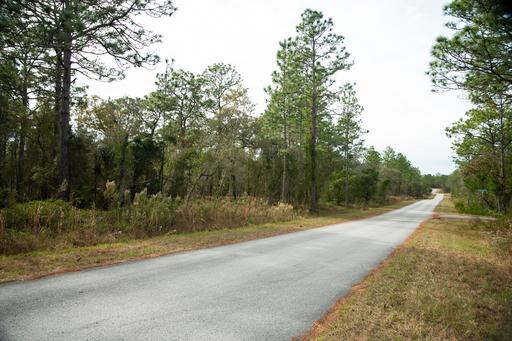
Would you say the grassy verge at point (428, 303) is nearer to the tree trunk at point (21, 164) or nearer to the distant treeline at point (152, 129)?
the distant treeline at point (152, 129)

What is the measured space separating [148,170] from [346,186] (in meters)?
24.1

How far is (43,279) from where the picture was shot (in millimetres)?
5547

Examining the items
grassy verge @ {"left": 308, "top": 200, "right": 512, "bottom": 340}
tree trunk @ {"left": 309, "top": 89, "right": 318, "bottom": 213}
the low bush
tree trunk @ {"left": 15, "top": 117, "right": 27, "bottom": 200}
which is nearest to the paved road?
grassy verge @ {"left": 308, "top": 200, "right": 512, "bottom": 340}

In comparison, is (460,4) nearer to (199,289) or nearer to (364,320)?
(364,320)

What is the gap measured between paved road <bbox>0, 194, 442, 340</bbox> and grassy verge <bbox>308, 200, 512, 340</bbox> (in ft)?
1.40

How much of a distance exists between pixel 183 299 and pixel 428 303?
3.76 m

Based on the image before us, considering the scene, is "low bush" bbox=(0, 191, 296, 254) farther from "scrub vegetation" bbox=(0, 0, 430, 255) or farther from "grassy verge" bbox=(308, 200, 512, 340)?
"grassy verge" bbox=(308, 200, 512, 340)

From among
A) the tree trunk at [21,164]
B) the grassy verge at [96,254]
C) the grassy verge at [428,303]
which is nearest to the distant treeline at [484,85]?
the grassy verge at [428,303]

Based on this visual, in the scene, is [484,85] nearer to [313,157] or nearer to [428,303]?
[428,303]

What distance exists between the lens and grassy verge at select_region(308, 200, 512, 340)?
3959 millimetres

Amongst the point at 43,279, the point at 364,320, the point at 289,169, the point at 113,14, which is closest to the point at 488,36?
the point at 364,320

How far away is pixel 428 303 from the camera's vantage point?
4.92 m

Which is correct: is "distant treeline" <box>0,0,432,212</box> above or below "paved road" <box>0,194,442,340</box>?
above

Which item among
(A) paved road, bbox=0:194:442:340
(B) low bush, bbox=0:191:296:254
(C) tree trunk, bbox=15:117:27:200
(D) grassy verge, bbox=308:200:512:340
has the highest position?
(C) tree trunk, bbox=15:117:27:200
